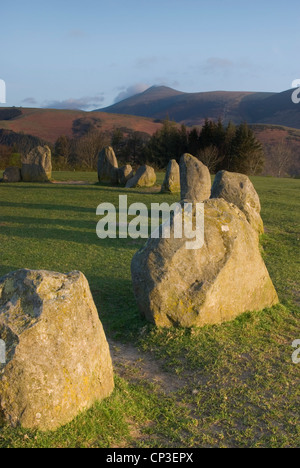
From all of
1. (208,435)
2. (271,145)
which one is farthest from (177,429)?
(271,145)

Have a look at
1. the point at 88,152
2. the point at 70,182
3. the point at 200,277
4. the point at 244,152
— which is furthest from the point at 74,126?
the point at 200,277

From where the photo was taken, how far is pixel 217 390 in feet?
15.7

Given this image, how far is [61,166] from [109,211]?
822 inches

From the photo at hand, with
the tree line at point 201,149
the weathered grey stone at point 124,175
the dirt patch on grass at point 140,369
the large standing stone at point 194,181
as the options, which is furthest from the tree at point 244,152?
the dirt patch on grass at point 140,369

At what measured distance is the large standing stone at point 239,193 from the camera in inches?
474

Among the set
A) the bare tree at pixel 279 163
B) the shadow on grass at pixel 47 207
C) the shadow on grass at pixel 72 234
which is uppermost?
the bare tree at pixel 279 163

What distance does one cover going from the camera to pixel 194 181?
625 inches

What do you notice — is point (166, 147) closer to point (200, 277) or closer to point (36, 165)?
point (36, 165)

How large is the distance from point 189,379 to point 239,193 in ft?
25.9

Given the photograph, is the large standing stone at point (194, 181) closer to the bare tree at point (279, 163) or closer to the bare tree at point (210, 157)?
the bare tree at point (210, 157)

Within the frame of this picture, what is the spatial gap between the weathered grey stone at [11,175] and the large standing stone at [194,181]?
12.1m

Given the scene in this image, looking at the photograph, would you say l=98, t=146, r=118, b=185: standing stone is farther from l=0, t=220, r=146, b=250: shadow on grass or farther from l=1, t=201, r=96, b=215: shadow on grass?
l=0, t=220, r=146, b=250: shadow on grass

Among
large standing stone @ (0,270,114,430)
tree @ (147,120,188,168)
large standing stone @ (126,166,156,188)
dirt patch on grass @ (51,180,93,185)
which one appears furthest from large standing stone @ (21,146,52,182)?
large standing stone @ (0,270,114,430)
